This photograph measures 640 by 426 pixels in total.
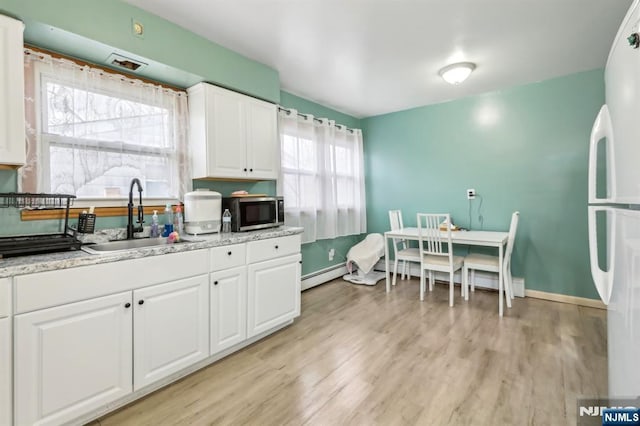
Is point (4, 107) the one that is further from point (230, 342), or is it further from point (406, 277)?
point (406, 277)

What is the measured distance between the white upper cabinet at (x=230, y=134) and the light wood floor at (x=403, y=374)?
5.00 ft

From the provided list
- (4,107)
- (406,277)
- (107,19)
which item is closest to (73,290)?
(4,107)

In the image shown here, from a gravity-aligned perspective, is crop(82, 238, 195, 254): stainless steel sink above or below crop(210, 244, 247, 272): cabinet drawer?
above

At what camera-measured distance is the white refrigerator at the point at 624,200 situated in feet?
2.96

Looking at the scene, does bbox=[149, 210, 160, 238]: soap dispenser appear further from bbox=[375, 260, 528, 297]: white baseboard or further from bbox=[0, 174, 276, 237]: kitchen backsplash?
bbox=[375, 260, 528, 297]: white baseboard

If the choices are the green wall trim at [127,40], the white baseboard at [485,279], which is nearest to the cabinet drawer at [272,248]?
the green wall trim at [127,40]

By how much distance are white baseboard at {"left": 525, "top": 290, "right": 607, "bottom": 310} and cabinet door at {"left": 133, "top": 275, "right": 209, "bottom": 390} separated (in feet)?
11.9

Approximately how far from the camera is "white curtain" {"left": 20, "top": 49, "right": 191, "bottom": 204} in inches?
73.1

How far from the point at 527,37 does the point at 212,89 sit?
2681 mm

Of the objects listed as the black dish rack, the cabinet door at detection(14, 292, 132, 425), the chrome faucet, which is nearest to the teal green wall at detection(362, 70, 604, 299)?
the chrome faucet

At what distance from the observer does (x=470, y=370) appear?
2.05m

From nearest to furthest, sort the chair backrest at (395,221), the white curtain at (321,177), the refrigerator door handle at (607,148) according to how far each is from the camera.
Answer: the refrigerator door handle at (607,148)
the white curtain at (321,177)
the chair backrest at (395,221)

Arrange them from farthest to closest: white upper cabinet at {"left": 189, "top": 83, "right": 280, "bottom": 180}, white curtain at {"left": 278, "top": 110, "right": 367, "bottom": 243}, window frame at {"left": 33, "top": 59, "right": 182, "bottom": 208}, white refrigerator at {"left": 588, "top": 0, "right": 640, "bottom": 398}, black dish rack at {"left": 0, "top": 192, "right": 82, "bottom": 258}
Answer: white curtain at {"left": 278, "top": 110, "right": 367, "bottom": 243}, white upper cabinet at {"left": 189, "top": 83, "right": 280, "bottom": 180}, window frame at {"left": 33, "top": 59, "right": 182, "bottom": 208}, black dish rack at {"left": 0, "top": 192, "right": 82, "bottom": 258}, white refrigerator at {"left": 588, "top": 0, "right": 640, "bottom": 398}

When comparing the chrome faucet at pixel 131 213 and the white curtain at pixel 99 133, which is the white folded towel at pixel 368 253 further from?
the chrome faucet at pixel 131 213
